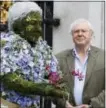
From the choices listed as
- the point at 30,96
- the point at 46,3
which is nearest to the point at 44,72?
the point at 30,96

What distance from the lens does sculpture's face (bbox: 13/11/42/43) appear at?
4066mm

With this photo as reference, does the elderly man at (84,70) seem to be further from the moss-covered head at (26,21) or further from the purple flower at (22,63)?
the purple flower at (22,63)

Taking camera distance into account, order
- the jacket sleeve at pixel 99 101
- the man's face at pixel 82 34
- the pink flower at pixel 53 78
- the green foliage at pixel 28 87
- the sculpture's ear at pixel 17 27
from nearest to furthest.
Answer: the green foliage at pixel 28 87 < the pink flower at pixel 53 78 < the sculpture's ear at pixel 17 27 < the jacket sleeve at pixel 99 101 < the man's face at pixel 82 34

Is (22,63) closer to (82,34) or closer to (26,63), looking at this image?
(26,63)

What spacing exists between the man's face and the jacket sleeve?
51 cm

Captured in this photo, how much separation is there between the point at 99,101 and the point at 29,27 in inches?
64.0

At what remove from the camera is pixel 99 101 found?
5.45m

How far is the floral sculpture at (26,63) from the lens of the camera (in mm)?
3863

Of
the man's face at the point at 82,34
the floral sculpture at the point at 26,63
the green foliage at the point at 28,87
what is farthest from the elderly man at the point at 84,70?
the green foliage at the point at 28,87

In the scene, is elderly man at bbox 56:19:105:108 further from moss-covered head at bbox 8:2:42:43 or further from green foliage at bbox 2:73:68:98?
green foliage at bbox 2:73:68:98

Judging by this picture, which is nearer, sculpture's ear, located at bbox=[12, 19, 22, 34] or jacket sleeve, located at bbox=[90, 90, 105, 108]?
sculpture's ear, located at bbox=[12, 19, 22, 34]

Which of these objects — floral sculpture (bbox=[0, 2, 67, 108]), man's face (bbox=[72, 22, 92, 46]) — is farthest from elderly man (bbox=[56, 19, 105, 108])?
floral sculpture (bbox=[0, 2, 67, 108])

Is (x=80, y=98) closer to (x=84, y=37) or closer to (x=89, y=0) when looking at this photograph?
(x=84, y=37)

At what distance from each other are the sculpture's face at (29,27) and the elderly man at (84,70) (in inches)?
51.6
